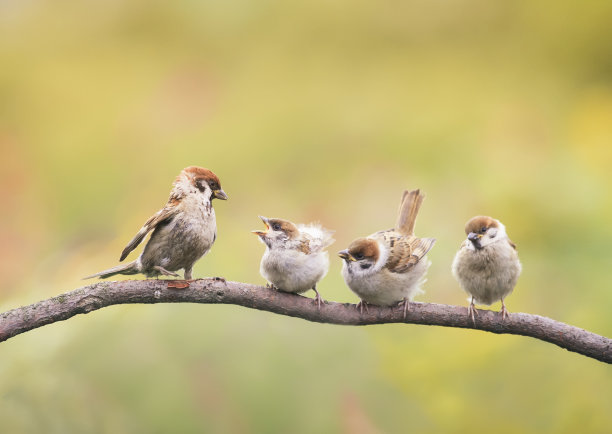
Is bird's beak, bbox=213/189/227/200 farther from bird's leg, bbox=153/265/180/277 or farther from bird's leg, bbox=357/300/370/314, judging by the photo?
Result: bird's leg, bbox=357/300/370/314

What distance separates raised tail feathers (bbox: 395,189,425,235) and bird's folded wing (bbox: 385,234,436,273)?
56 mm

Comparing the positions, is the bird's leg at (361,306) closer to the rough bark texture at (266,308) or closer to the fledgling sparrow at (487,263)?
the rough bark texture at (266,308)

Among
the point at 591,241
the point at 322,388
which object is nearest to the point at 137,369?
the point at 322,388

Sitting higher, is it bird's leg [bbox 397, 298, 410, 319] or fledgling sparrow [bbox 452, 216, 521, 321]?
fledgling sparrow [bbox 452, 216, 521, 321]

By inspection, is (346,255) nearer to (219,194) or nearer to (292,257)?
(292,257)

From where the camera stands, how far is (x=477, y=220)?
A: 334 cm

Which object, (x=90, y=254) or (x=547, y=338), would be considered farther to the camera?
(x=90, y=254)

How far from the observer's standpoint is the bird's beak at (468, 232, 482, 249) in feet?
11.0

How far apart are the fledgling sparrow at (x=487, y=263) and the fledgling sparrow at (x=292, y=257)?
0.75m

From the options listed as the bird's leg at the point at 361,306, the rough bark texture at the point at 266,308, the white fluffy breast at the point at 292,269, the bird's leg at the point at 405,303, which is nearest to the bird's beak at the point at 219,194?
the white fluffy breast at the point at 292,269

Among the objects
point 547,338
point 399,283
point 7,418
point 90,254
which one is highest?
point 90,254

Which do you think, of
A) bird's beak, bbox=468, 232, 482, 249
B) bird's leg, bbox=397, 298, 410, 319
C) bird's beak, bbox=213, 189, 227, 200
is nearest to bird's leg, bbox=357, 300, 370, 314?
bird's leg, bbox=397, 298, 410, 319

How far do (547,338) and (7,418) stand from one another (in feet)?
11.3

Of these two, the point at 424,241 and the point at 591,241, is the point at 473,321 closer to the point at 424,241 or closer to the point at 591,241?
the point at 424,241
